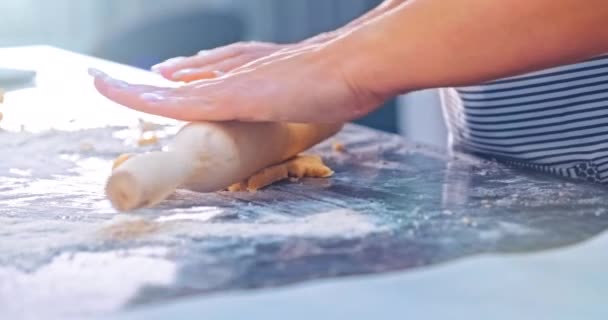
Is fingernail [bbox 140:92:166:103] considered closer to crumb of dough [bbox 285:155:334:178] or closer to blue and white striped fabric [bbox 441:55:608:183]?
crumb of dough [bbox 285:155:334:178]

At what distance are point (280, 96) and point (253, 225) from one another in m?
0.14

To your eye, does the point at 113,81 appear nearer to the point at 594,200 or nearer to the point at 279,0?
the point at 594,200

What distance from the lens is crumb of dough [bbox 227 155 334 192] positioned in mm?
879

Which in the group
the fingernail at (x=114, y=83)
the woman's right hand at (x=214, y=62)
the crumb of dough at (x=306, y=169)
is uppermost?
the woman's right hand at (x=214, y=62)

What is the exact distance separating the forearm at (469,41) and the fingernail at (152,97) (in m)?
0.17

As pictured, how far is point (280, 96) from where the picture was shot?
82cm

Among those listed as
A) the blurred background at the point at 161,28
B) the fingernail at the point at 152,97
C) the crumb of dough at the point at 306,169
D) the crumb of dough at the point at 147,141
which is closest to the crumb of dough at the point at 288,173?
the crumb of dough at the point at 306,169

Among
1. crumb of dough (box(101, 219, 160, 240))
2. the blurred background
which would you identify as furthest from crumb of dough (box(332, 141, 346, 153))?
the blurred background

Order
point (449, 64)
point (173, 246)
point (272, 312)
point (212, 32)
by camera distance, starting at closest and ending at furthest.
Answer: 1. point (272, 312)
2. point (173, 246)
3. point (449, 64)
4. point (212, 32)

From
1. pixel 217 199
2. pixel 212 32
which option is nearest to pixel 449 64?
pixel 217 199

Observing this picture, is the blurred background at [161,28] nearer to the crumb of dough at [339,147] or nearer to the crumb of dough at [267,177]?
the crumb of dough at [339,147]

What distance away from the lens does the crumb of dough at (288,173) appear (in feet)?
2.89

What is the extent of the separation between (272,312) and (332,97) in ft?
1.15

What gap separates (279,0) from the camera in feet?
9.47
